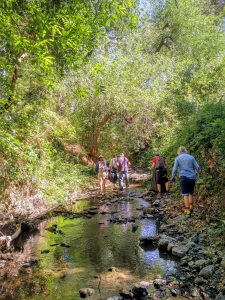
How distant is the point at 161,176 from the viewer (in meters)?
14.2

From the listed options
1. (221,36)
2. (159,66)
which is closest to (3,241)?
(159,66)

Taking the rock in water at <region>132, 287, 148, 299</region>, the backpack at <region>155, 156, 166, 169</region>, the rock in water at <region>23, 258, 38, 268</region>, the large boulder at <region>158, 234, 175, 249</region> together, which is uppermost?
the backpack at <region>155, 156, 166, 169</region>

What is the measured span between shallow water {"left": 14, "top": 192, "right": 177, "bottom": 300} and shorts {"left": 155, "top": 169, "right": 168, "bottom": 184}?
410cm

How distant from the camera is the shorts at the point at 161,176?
14.1 metres

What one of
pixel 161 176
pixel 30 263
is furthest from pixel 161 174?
pixel 30 263

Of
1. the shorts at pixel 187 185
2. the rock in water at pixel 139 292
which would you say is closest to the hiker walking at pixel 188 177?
the shorts at pixel 187 185

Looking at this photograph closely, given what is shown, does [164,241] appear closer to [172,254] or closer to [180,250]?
[172,254]

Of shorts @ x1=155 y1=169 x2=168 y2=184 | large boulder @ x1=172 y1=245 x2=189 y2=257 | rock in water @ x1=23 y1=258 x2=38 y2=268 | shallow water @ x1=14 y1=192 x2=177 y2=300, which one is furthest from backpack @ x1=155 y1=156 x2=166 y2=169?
rock in water @ x1=23 y1=258 x2=38 y2=268

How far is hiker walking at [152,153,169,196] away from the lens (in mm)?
14050

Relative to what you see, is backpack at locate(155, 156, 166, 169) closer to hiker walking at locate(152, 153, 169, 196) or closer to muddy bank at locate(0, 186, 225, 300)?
hiker walking at locate(152, 153, 169, 196)

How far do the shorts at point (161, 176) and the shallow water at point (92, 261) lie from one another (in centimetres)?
410

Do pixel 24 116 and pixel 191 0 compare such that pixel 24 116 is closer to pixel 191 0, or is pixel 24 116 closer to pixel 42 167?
pixel 42 167

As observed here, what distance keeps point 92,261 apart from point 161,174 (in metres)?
7.82

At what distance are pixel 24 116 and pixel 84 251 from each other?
4.91m
